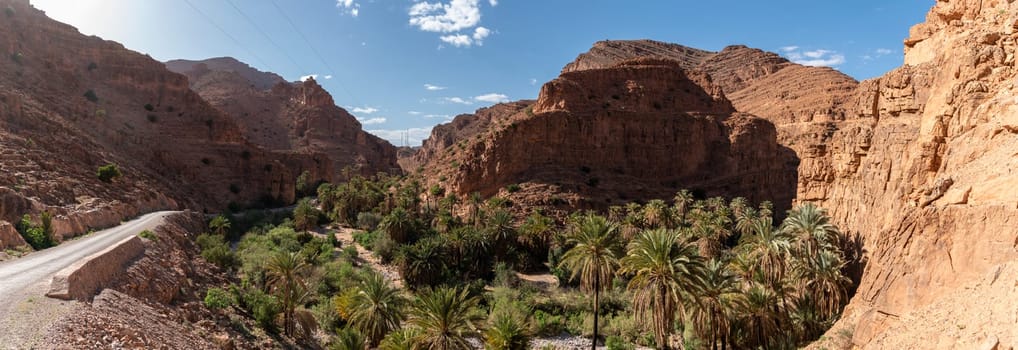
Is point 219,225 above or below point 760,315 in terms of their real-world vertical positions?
above

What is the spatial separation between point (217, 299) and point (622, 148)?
56413mm

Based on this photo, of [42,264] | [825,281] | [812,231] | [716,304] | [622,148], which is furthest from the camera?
[622,148]

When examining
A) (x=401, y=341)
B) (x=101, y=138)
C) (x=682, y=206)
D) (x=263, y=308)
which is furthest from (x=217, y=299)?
(x=682, y=206)

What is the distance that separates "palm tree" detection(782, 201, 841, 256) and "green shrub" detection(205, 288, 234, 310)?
28036 millimetres

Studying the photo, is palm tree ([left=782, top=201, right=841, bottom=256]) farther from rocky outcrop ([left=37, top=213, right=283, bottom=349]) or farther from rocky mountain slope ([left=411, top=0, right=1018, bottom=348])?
rocky outcrop ([left=37, top=213, right=283, bottom=349])

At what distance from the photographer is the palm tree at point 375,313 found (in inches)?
816

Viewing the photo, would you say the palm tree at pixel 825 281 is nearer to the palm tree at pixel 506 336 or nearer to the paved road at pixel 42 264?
the palm tree at pixel 506 336

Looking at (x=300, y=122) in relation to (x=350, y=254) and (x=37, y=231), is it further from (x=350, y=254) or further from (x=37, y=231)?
(x=37, y=231)

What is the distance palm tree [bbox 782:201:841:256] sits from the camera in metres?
23.8

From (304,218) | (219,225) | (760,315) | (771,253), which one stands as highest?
(771,253)

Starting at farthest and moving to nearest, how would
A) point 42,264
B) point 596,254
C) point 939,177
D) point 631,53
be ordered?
point 631,53
point 596,254
point 42,264
point 939,177

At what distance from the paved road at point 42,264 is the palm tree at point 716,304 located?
858 inches

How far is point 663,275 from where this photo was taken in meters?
18.3

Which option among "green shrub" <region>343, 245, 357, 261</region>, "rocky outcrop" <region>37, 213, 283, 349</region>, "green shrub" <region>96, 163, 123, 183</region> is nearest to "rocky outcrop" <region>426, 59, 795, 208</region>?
"green shrub" <region>343, 245, 357, 261</region>
